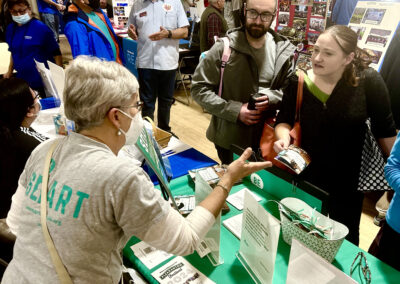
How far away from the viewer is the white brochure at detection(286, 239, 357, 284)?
73 cm

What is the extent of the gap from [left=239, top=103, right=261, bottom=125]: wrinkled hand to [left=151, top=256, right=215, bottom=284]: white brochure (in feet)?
3.42

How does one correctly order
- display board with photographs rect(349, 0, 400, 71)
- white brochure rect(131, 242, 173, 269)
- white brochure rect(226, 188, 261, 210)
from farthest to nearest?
display board with photographs rect(349, 0, 400, 71), white brochure rect(226, 188, 261, 210), white brochure rect(131, 242, 173, 269)

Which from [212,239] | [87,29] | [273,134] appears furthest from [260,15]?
[87,29]

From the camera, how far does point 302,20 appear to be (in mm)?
3217

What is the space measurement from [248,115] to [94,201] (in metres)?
1.27

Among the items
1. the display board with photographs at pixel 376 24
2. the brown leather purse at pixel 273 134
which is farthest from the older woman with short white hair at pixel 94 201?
the display board with photographs at pixel 376 24

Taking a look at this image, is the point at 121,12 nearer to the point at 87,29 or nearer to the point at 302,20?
the point at 87,29

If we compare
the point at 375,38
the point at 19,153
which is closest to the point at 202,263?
the point at 19,153

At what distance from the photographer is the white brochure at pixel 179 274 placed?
1.08 metres

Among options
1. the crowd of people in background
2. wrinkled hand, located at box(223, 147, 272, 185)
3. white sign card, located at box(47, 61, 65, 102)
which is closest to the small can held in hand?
the crowd of people in background

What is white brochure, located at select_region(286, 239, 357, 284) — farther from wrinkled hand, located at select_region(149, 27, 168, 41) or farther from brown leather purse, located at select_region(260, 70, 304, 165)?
wrinkled hand, located at select_region(149, 27, 168, 41)

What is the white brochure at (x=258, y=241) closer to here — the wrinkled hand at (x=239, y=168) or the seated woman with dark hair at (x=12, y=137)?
the wrinkled hand at (x=239, y=168)

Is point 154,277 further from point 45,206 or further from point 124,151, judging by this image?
point 124,151

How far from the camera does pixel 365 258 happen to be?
1116 mm
